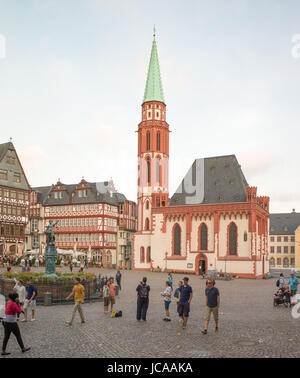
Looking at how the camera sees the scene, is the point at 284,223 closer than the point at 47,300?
No

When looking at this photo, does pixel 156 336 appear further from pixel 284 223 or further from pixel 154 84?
pixel 284 223

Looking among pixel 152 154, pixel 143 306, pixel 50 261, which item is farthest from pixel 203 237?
pixel 143 306

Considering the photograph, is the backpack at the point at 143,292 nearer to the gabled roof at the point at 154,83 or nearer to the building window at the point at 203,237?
the building window at the point at 203,237

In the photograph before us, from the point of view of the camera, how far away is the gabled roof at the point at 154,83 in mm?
66812

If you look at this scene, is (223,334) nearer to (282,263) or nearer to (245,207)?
(245,207)

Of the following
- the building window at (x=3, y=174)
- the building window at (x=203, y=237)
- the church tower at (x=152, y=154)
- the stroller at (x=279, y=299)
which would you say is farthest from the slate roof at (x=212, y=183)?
the stroller at (x=279, y=299)

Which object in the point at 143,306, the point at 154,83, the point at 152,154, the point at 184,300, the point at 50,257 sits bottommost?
the point at 143,306

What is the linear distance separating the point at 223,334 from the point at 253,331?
51.6 inches

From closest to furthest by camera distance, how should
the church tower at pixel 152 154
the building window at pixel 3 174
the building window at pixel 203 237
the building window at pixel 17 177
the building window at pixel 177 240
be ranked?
the building window at pixel 203 237 → the building window at pixel 3 174 → the building window at pixel 177 240 → the building window at pixel 17 177 → the church tower at pixel 152 154

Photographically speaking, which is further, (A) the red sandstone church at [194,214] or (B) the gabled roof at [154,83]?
(B) the gabled roof at [154,83]

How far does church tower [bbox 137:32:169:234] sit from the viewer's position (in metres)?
63.0

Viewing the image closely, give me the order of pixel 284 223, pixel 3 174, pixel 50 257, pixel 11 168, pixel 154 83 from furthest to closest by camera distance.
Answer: pixel 284 223
pixel 154 83
pixel 11 168
pixel 3 174
pixel 50 257

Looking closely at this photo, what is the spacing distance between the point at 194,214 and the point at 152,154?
13407 millimetres

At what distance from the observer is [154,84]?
67.4 meters
